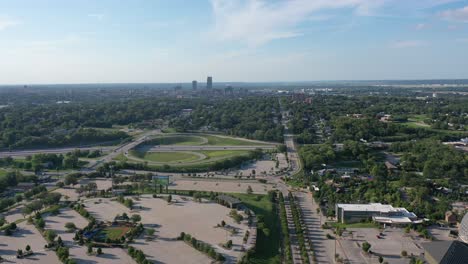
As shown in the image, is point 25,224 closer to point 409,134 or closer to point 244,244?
point 244,244

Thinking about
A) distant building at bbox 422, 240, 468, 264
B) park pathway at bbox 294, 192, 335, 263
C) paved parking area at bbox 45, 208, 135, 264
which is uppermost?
distant building at bbox 422, 240, 468, 264

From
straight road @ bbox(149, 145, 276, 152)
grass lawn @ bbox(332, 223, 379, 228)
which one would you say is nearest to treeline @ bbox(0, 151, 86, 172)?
straight road @ bbox(149, 145, 276, 152)

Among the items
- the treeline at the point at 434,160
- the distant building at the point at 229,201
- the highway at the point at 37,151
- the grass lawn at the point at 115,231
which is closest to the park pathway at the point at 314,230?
the distant building at the point at 229,201

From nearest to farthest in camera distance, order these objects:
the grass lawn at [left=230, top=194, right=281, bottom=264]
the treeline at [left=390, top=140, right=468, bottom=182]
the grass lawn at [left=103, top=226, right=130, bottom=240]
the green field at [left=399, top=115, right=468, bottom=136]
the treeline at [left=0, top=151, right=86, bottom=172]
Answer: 1. the grass lawn at [left=230, top=194, right=281, bottom=264]
2. the grass lawn at [left=103, top=226, right=130, bottom=240]
3. the treeline at [left=390, top=140, right=468, bottom=182]
4. the treeline at [left=0, top=151, right=86, bottom=172]
5. the green field at [left=399, top=115, right=468, bottom=136]

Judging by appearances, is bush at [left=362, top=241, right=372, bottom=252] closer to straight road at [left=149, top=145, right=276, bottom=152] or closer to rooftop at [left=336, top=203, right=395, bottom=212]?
rooftop at [left=336, top=203, right=395, bottom=212]

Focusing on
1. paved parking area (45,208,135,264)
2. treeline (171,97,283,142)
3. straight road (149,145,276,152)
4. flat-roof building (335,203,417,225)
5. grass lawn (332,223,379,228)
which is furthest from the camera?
treeline (171,97,283,142)

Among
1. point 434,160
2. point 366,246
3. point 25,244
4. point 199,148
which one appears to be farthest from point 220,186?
point 434,160

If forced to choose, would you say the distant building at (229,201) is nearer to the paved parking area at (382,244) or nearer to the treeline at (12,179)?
the paved parking area at (382,244)

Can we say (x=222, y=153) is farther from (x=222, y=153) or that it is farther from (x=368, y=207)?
(x=368, y=207)
